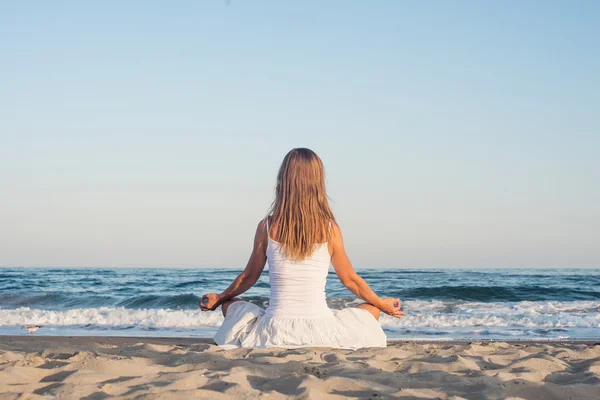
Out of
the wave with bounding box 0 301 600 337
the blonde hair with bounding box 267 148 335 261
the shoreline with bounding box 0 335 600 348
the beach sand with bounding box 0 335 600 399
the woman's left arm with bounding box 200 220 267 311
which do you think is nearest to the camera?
the beach sand with bounding box 0 335 600 399

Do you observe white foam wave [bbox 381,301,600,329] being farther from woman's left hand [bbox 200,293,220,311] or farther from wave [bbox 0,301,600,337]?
woman's left hand [bbox 200,293,220,311]

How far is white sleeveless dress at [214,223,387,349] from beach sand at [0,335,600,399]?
12cm

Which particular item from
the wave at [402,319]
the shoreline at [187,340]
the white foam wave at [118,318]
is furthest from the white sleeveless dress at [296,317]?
the white foam wave at [118,318]

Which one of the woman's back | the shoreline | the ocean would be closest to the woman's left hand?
the woman's back

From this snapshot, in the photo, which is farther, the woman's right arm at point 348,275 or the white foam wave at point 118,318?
the white foam wave at point 118,318

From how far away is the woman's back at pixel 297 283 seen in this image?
14.5 ft

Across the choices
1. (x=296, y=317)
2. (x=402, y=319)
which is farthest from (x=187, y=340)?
(x=402, y=319)

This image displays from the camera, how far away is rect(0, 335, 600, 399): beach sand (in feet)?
9.86

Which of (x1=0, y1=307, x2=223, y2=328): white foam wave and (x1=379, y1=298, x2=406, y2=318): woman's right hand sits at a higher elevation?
(x1=379, y1=298, x2=406, y2=318): woman's right hand

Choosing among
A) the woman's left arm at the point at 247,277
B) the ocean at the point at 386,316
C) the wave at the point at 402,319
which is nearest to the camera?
the woman's left arm at the point at 247,277

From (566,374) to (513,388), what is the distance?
0.70 meters

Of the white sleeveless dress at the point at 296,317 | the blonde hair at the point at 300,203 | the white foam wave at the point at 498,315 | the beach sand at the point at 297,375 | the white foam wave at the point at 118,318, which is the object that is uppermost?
the blonde hair at the point at 300,203

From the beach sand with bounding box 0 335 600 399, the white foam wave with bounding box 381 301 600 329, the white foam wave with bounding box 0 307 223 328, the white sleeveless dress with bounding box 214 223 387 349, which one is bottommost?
the white foam wave with bounding box 0 307 223 328

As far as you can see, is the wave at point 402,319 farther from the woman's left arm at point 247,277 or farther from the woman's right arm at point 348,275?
the woman's left arm at point 247,277
